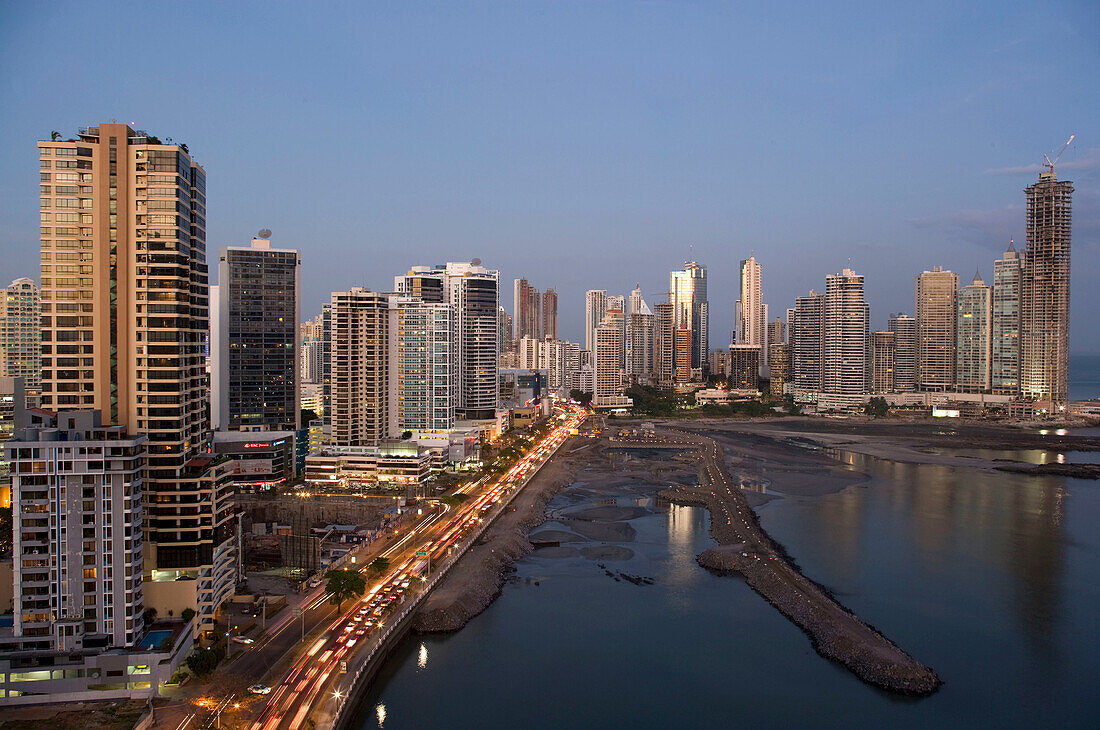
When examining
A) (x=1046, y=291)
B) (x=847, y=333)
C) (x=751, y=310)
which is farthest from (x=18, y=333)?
(x=751, y=310)

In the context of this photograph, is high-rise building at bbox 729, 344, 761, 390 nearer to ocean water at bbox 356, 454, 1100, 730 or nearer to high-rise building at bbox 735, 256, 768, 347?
high-rise building at bbox 735, 256, 768, 347

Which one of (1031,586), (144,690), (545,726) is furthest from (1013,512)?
(144,690)

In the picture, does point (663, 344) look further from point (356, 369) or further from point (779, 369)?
point (356, 369)

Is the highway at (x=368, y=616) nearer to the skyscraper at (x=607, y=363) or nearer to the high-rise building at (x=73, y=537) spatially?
the high-rise building at (x=73, y=537)

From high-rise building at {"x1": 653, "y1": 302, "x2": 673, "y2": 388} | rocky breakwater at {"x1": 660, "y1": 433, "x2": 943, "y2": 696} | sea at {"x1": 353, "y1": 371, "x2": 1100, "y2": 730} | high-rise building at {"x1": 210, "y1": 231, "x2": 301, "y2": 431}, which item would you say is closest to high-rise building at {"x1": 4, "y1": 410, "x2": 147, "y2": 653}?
sea at {"x1": 353, "y1": 371, "x2": 1100, "y2": 730}

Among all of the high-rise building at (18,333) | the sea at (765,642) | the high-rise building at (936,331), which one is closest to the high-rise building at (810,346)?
the high-rise building at (936,331)

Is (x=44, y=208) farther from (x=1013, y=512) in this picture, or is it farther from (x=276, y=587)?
(x=1013, y=512)
